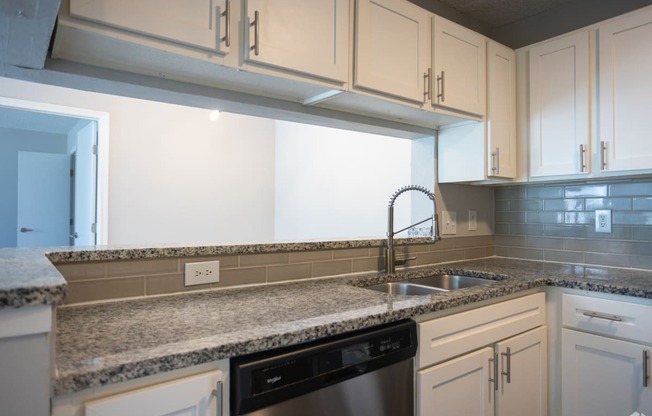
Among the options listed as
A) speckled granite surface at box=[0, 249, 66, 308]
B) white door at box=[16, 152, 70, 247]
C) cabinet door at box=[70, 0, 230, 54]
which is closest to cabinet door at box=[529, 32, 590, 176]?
cabinet door at box=[70, 0, 230, 54]

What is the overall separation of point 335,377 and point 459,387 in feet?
2.01

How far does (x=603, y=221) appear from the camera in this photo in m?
2.19

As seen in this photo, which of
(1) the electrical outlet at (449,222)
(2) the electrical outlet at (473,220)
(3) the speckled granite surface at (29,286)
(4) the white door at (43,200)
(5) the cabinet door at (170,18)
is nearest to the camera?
(3) the speckled granite surface at (29,286)

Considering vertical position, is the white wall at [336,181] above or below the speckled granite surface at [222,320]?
above

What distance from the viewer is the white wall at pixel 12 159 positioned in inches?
204

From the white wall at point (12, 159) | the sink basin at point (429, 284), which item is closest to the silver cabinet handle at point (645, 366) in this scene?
the sink basin at point (429, 284)

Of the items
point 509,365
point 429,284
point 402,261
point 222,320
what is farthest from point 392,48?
point 509,365

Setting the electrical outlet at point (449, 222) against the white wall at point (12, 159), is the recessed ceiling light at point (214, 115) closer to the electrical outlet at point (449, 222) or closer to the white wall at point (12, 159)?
the electrical outlet at point (449, 222)

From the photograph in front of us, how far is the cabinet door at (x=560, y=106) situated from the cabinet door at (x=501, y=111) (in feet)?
0.32

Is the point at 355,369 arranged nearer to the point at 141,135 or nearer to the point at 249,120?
the point at 141,135

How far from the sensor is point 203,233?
4176 millimetres

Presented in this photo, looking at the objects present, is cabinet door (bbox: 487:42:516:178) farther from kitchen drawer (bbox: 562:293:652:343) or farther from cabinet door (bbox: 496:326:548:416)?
cabinet door (bbox: 496:326:548:416)

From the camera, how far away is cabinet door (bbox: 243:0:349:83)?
4.33 ft

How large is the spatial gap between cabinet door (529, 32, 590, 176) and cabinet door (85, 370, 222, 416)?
2000 millimetres
